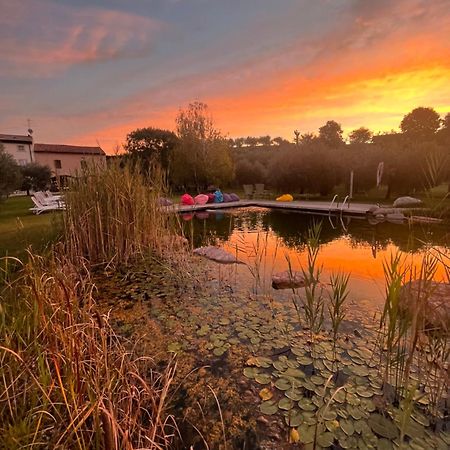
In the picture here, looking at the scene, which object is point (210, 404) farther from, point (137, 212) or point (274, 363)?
point (137, 212)

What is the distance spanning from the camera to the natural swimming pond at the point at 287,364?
165 centimetres

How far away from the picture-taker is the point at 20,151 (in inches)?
1091

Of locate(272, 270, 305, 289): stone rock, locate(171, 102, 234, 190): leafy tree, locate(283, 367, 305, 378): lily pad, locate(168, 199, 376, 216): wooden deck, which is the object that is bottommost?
locate(283, 367, 305, 378): lily pad

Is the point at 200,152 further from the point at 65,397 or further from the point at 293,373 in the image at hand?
the point at 65,397

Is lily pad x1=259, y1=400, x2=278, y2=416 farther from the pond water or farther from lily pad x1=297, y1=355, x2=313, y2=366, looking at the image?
the pond water

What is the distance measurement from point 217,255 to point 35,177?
2133 centimetres

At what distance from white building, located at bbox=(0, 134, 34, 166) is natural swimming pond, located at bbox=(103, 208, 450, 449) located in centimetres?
3022

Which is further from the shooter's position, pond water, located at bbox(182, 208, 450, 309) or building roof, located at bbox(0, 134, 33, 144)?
building roof, located at bbox(0, 134, 33, 144)

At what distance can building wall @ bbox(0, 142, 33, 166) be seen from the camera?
27.0 metres

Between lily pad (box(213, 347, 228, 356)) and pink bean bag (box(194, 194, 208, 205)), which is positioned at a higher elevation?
pink bean bag (box(194, 194, 208, 205))

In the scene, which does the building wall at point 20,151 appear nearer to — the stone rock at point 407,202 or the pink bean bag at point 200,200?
the pink bean bag at point 200,200

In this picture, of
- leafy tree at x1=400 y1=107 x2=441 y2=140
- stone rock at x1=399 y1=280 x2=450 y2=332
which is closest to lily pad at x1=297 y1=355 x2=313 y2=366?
stone rock at x1=399 y1=280 x2=450 y2=332

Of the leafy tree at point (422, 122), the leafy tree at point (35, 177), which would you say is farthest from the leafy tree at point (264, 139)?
the leafy tree at point (35, 177)

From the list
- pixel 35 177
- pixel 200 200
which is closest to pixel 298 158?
pixel 200 200
